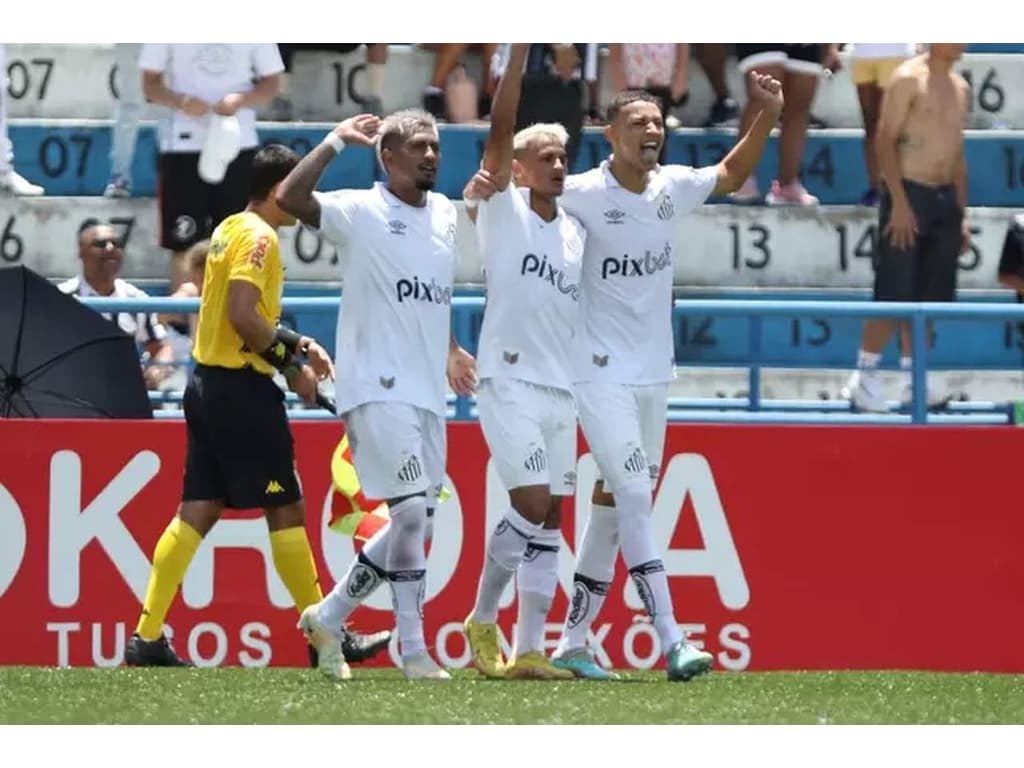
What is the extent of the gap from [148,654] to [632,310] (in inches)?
93.3

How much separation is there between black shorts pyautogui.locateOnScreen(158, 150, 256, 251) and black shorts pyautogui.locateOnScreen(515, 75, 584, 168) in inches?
58.8

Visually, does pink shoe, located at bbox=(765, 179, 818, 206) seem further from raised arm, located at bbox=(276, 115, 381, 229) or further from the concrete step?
raised arm, located at bbox=(276, 115, 381, 229)

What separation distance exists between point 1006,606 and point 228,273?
3730 millimetres

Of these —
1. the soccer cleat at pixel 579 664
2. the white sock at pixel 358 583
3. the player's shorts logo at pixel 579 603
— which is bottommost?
the soccer cleat at pixel 579 664

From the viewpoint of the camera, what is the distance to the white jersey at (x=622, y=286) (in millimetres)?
10461

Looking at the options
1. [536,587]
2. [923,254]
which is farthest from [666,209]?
[923,254]

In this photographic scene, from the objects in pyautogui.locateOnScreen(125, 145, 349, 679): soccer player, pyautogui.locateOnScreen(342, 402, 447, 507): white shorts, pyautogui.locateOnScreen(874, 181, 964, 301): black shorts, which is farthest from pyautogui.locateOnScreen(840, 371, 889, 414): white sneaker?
pyautogui.locateOnScreen(342, 402, 447, 507): white shorts

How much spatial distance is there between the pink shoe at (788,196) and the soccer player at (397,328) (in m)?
5.84

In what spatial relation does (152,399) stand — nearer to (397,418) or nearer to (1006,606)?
(397,418)

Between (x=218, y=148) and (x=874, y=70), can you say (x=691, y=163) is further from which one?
(x=218, y=148)

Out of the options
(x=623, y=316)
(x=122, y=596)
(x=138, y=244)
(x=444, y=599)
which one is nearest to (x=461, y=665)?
(x=444, y=599)

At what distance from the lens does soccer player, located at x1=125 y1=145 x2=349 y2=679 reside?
415 inches

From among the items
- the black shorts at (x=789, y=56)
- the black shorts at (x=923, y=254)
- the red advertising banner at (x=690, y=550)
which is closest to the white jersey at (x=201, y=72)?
the black shorts at (x=789, y=56)

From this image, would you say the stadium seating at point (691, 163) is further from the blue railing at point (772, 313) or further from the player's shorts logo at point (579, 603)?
the player's shorts logo at point (579, 603)
